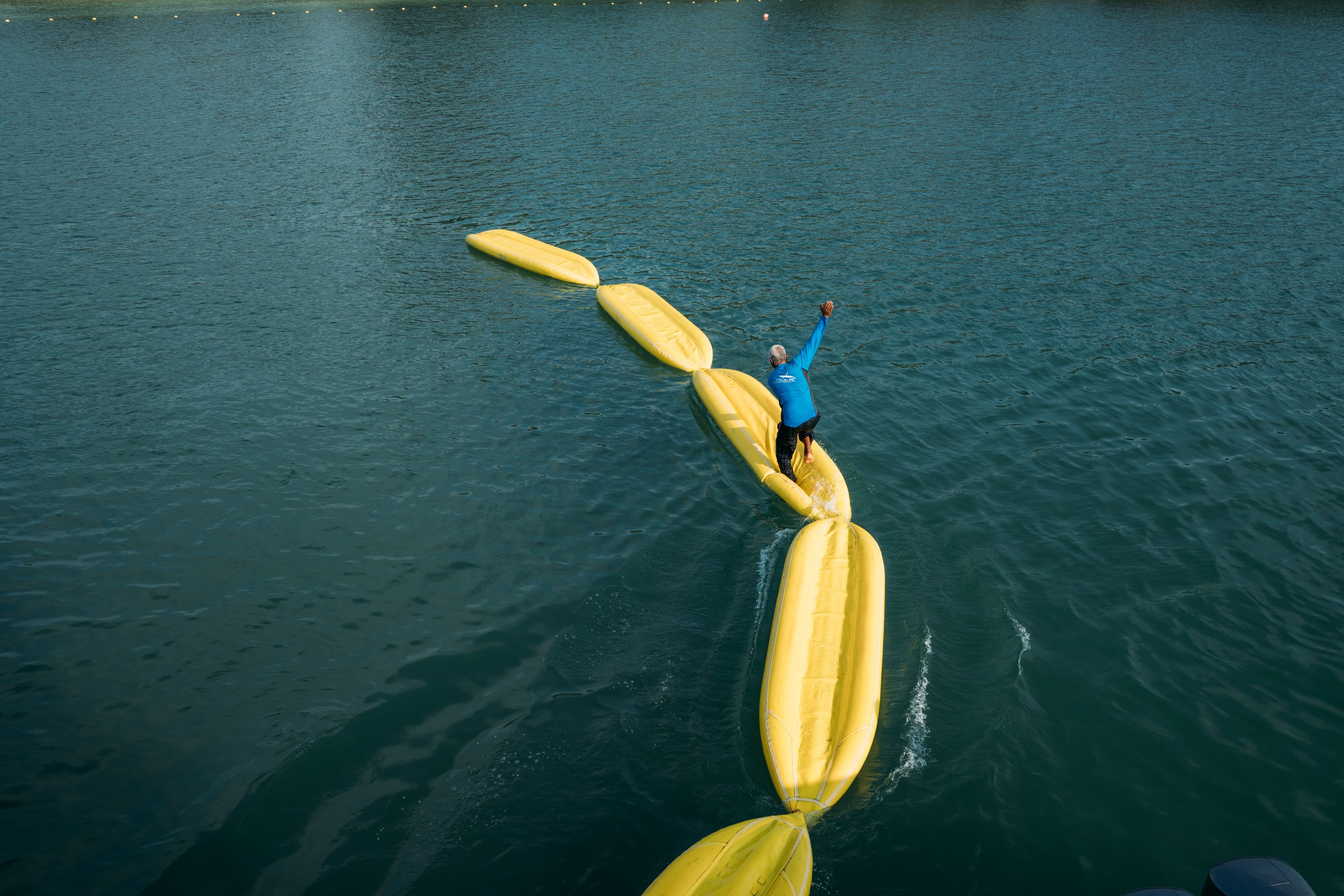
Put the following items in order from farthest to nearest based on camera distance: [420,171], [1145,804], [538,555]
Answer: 1. [420,171]
2. [538,555]
3. [1145,804]

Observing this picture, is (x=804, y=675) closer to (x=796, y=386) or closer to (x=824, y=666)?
(x=824, y=666)

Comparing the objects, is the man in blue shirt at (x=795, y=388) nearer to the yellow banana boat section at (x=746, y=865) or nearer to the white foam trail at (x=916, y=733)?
the white foam trail at (x=916, y=733)

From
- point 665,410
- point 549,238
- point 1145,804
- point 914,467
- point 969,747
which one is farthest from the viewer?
point 549,238

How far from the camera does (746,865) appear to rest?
831 centimetres

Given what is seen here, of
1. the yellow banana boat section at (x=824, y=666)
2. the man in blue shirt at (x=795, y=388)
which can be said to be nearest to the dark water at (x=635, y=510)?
the yellow banana boat section at (x=824, y=666)

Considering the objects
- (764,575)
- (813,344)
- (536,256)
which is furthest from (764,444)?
(536,256)

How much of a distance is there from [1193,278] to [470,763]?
73.7 feet

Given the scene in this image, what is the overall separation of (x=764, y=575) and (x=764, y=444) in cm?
359

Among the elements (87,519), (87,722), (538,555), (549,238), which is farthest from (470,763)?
(549,238)

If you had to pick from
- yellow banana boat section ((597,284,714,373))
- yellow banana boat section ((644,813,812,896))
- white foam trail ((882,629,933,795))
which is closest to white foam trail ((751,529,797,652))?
white foam trail ((882,629,933,795))

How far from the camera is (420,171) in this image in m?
33.8

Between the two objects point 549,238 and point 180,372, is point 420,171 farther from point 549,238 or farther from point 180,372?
point 180,372

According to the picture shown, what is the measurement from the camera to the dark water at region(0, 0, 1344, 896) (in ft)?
31.4

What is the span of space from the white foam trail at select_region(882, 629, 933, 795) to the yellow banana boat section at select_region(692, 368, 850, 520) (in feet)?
11.7
